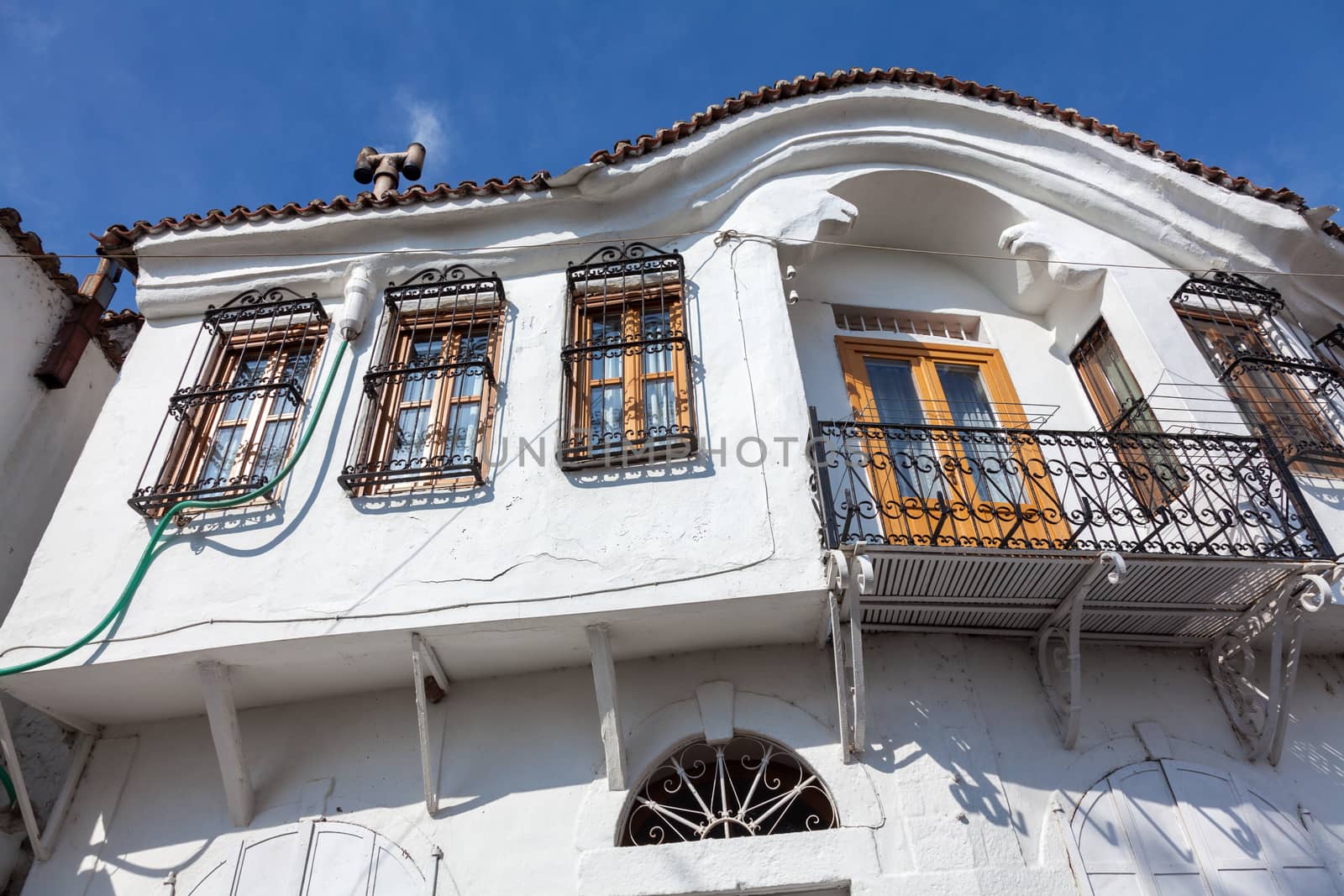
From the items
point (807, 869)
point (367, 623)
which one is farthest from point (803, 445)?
point (367, 623)

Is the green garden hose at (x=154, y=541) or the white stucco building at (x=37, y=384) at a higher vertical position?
the white stucco building at (x=37, y=384)

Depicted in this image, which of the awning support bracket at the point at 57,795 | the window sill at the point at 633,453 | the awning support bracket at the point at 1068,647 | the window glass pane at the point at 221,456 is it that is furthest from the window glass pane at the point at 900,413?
the awning support bracket at the point at 57,795

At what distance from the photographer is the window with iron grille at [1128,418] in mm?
5922

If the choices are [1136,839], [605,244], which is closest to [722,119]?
[605,244]

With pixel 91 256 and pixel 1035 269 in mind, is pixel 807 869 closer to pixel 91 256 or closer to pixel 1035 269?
pixel 1035 269

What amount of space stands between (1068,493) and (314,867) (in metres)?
5.27

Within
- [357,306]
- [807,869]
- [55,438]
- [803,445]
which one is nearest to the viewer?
[807,869]

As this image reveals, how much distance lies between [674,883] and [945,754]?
165 centimetres

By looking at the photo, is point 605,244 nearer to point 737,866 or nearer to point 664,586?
point 664,586

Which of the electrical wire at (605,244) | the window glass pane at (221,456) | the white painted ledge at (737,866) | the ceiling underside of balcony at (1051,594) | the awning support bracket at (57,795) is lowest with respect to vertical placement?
the white painted ledge at (737,866)

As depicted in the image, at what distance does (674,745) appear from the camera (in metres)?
5.25

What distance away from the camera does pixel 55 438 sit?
7324 mm

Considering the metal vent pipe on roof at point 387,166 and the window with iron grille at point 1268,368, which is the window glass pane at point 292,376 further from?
the window with iron grille at point 1268,368

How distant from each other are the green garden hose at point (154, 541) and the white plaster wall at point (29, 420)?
1563mm
